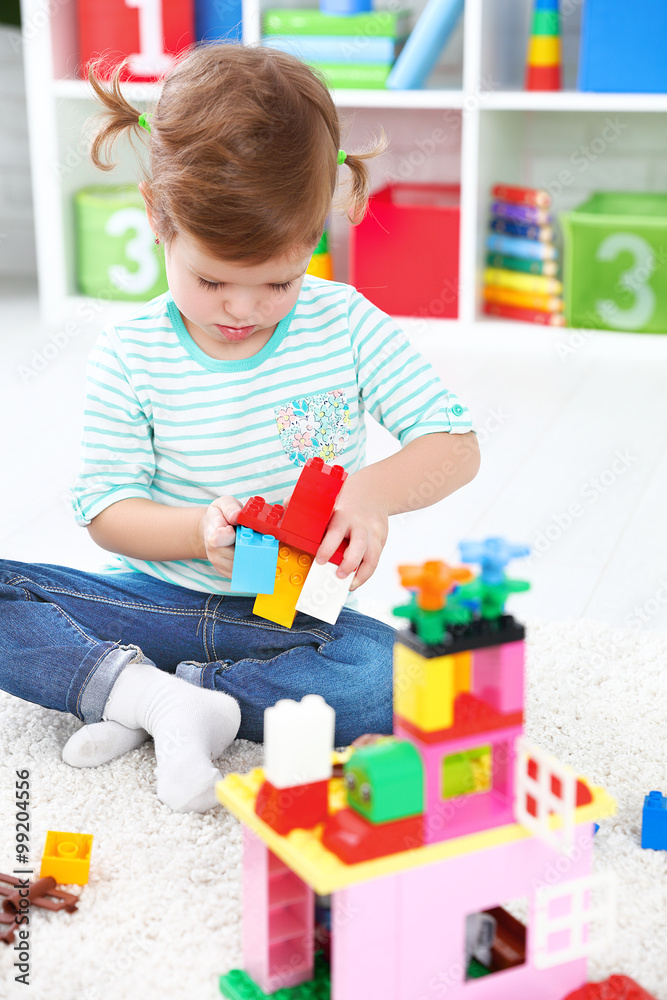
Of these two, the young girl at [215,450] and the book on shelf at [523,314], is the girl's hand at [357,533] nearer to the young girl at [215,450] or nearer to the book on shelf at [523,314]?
the young girl at [215,450]

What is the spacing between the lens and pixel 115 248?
242cm

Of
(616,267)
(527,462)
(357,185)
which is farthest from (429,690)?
(616,267)

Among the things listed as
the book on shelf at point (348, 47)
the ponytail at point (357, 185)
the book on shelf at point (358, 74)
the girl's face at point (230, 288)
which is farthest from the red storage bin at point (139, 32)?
the girl's face at point (230, 288)

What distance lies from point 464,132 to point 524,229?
217 mm

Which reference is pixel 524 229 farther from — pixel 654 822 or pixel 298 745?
pixel 298 745

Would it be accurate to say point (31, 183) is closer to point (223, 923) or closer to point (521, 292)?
point (521, 292)

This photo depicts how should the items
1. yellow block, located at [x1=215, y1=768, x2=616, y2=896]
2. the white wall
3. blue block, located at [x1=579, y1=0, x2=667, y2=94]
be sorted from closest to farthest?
yellow block, located at [x1=215, y1=768, x2=616, y2=896]
blue block, located at [x1=579, y1=0, x2=667, y2=94]
the white wall

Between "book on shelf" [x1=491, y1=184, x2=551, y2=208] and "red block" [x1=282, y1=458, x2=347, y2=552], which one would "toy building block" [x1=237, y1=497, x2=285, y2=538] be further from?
"book on shelf" [x1=491, y1=184, x2=551, y2=208]

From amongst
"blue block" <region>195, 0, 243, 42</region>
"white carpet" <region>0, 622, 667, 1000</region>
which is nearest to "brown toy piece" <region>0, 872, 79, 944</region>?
"white carpet" <region>0, 622, 667, 1000</region>

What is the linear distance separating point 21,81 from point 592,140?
1.30 metres

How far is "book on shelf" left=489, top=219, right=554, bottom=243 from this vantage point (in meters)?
2.24

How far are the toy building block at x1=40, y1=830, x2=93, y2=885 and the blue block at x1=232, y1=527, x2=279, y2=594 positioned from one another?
20cm

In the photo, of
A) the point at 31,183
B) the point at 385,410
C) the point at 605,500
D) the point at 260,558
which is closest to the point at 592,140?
the point at 605,500

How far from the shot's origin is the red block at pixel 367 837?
0.56 meters
